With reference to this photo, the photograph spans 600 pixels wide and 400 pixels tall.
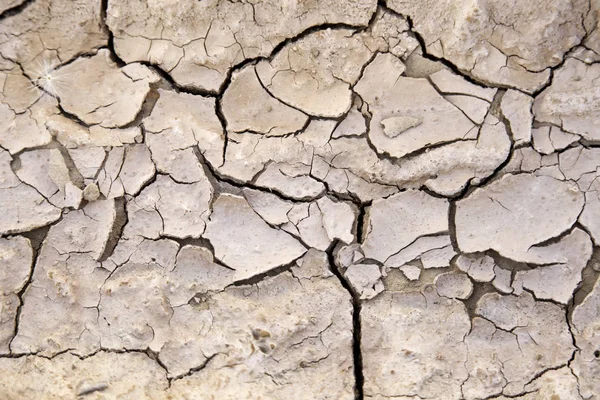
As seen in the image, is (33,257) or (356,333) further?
(33,257)

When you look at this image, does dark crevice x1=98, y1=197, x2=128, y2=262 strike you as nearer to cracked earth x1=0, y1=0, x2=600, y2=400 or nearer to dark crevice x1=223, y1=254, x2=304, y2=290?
cracked earth x1=0, y1=0, x2=600, y2=400

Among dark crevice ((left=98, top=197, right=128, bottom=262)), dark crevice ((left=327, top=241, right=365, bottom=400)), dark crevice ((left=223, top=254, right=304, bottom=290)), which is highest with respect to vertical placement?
dark crevice ((left=98, top=197, right=128, bottom=262))

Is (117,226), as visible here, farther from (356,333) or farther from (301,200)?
(356,333)

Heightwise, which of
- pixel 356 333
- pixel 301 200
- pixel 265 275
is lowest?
pixel 356 333

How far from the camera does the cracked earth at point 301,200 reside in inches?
77.3

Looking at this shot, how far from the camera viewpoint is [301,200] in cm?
206

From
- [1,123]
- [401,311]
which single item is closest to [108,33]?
[1,123]

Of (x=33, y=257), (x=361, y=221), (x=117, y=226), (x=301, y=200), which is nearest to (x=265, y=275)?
(x=301, y=200)

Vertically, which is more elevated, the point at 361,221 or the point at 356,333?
the point at 361,221

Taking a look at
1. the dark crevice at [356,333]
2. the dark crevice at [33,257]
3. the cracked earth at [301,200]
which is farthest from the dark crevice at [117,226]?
the dark crevice at [356,333]

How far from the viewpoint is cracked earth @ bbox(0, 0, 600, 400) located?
1.96 metres

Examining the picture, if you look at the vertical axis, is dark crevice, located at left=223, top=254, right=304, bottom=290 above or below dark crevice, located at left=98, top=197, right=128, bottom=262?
below

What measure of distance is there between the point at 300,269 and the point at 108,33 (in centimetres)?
124

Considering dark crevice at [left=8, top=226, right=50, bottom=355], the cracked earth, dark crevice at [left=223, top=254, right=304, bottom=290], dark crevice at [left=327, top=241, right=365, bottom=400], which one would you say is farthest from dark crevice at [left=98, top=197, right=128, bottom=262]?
dark crevice at [left=327, top=241, right=365, bottom=400]
